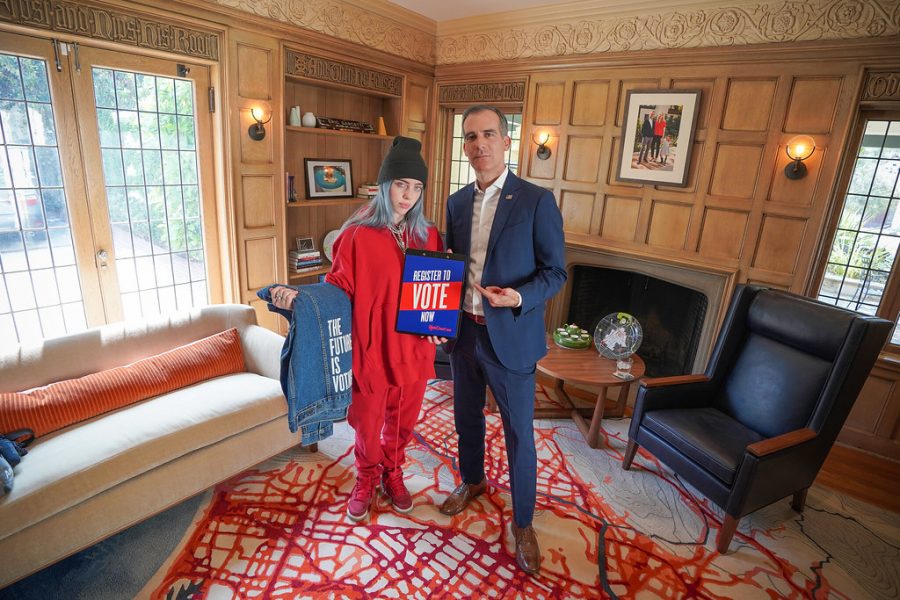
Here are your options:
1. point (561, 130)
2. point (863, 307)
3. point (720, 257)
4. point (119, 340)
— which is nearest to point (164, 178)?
point (119, 340)

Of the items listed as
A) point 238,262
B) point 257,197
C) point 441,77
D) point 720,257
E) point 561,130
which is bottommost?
point 238,262

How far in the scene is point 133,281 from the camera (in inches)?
120

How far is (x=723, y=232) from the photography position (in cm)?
323

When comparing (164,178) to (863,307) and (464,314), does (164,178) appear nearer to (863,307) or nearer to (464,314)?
(464,314)

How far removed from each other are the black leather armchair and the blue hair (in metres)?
1.51

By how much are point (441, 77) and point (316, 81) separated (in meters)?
1.35

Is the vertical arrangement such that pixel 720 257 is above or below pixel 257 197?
below

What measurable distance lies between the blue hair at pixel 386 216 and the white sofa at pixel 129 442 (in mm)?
1103

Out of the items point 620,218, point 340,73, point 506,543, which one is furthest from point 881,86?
point 340,73

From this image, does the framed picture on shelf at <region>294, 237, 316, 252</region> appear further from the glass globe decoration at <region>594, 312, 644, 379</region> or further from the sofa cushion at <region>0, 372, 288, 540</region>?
the glass globe decoration at <region>594, 312, 644, 379</region>

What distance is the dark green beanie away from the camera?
175 centimetres

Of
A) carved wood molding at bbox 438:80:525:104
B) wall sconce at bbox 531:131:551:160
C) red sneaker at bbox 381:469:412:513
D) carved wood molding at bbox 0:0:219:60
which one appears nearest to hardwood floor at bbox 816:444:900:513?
red sneaker at bbox 381:469:412:513

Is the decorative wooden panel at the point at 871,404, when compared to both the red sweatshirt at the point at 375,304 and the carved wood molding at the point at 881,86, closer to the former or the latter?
the carved wood molding at the point at 881,86

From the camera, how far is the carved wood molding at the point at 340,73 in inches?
134
